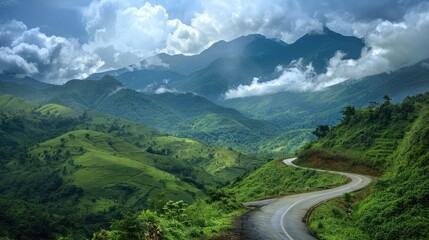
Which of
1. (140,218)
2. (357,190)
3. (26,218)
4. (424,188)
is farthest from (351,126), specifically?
(26,218)

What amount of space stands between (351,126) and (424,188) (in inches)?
3424

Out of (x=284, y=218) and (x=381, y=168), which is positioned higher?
(x=381, y=168)

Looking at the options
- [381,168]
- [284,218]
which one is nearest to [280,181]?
[381,168]

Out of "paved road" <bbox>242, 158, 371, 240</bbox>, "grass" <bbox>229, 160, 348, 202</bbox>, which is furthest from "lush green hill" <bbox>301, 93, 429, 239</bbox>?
"grass" <bbox>229, 160, 348, 202</bbox>

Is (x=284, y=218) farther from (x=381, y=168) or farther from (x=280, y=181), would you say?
(x=280, y=181)

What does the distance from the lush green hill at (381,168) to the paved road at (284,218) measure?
2.00m

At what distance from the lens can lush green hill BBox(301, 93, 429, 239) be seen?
31453 millimetres

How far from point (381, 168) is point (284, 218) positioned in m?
51.5

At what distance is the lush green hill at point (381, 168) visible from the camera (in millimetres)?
31453

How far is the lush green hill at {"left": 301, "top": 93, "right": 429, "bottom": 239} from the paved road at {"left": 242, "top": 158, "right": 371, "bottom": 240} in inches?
78.6

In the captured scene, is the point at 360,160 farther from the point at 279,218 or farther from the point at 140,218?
the point at 140,218

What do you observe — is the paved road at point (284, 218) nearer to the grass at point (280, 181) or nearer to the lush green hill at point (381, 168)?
the lush green hill at point (381, 168)

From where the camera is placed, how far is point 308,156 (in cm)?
11775

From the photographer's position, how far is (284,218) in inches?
1725
